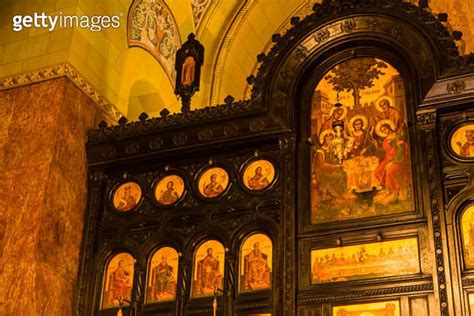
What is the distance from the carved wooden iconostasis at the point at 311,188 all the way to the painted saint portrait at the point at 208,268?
0.02m

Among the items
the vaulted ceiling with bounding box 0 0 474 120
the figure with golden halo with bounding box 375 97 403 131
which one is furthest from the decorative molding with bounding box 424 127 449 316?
the vaulted ceiling with bounding box 0 0 474 120

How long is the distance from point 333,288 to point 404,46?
9.19 feet

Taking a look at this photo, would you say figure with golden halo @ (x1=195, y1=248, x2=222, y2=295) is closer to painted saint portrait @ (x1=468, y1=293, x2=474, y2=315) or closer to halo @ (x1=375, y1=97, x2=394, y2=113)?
halo @ (x1=375, y1=97, x2=394, y2=113)

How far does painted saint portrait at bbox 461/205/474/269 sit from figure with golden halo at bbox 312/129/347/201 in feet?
4.30

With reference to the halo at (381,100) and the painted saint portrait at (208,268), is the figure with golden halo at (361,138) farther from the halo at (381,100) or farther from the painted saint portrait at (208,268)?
the painted saint portrait at (208,268)

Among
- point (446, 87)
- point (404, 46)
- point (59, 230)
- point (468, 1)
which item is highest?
point (468, 1)

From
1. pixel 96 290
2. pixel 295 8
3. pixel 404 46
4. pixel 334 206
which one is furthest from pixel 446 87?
pixel 295 8

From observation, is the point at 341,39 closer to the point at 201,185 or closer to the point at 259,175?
the point at 259,175

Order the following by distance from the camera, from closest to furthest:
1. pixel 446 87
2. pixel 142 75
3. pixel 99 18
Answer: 1. pixel 446 87
2. pixel 99 18
3. pixel 142 75

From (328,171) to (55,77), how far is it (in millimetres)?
3539

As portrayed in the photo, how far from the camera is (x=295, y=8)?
45.0 ft

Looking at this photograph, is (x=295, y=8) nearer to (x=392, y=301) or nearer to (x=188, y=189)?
(x=188, y=189)

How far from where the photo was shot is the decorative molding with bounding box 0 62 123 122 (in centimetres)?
994

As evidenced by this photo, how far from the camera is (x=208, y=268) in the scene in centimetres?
894
